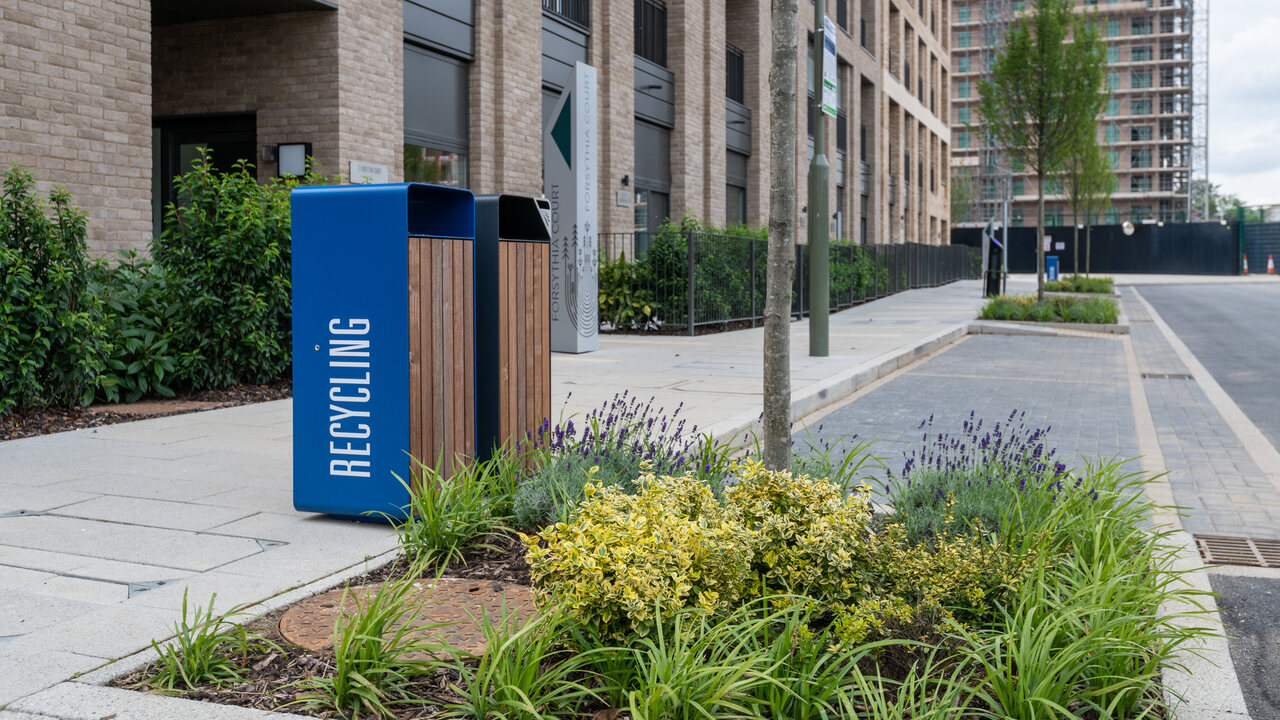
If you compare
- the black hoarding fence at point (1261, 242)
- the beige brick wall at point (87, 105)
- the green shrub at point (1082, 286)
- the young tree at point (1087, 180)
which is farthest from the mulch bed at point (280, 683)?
the black hoarding fence at point (1261, 242)

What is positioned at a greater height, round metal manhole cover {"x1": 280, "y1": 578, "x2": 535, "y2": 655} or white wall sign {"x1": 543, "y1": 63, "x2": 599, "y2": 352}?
white wall sign {"x1": 543, "y1": 63, "x2": 599, "y2": 352}

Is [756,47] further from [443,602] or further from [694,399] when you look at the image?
[443,602]

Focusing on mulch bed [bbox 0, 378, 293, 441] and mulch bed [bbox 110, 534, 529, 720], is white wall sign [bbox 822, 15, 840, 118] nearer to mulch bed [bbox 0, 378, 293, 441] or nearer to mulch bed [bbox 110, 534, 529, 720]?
mulch bed [bbox 0, 378, 293, 441]

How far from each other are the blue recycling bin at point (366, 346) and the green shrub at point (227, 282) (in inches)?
184

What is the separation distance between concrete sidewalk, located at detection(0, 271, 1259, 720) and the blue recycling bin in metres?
0.28

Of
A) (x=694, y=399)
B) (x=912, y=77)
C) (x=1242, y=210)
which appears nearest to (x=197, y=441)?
(x=694, y=399)

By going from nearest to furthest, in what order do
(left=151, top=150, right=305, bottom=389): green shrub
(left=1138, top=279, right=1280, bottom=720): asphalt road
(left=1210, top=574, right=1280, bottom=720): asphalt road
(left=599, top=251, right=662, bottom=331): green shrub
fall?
(left=1210, top=574, right=1280, bottom=720): asphalt road < (left=1138, top=279, right=1280, bottom=720): asphalt road < (left=151, top=150, right=305, bottom=389): green shrub < (left=599, top=251, right=662, bottom=331): green shrub

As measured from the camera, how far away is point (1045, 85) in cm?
2433

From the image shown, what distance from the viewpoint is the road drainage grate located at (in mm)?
4887

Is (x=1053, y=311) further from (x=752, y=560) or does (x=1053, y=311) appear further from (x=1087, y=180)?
(x=1087, y=180)

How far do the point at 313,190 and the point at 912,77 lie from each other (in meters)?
48.0

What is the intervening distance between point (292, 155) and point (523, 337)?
9038mm

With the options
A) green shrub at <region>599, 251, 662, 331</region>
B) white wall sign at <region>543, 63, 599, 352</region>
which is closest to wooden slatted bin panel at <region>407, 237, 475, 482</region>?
white wall sign at <region>543, 63, 599, 352</region>

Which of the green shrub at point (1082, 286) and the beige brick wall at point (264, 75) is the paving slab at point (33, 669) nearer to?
the beige brick wall at point (264, 75)
